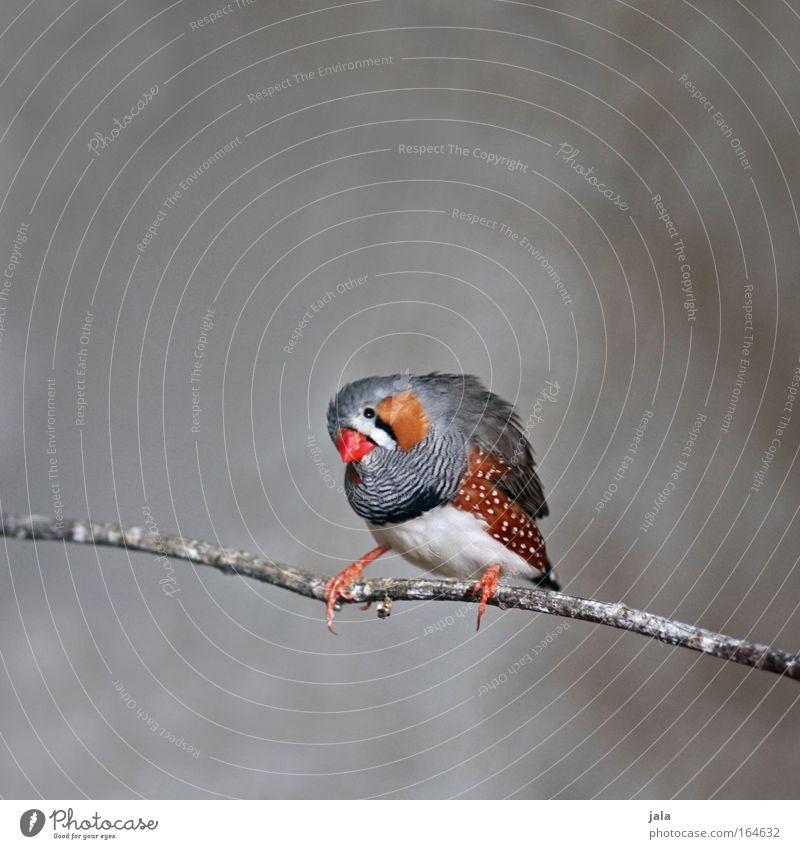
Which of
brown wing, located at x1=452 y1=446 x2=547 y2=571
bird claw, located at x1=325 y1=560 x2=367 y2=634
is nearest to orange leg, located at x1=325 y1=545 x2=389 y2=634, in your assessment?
bird claw, located at x1=325 y1=560 x2=367 y2=634

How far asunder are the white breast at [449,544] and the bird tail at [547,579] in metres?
0.02

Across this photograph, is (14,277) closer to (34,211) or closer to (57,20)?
(34,211)

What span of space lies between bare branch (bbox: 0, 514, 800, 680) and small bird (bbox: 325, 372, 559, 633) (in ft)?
0.08

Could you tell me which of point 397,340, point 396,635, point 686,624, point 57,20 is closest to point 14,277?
point 57,20

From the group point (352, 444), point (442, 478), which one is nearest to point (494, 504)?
point (442, 478)

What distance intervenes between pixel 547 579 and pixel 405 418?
286 mm

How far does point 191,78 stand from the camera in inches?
38.6

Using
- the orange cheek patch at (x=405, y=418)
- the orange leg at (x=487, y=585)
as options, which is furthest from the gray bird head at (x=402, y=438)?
the orange leg at (x=487, y=585)

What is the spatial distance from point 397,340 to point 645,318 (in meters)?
0.32

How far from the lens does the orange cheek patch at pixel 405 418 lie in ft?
3.19

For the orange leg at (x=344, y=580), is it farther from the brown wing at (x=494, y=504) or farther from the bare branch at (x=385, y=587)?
the brown wing at (x=494, y=504)

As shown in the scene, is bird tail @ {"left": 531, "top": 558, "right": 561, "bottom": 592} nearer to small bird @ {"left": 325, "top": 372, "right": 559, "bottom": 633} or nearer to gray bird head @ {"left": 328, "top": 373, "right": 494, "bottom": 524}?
small bird @ {"left": 325, "top": 372, "right": 559, "bottom": 633}

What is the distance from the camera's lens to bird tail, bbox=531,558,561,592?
1047mm

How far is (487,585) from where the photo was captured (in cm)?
103
